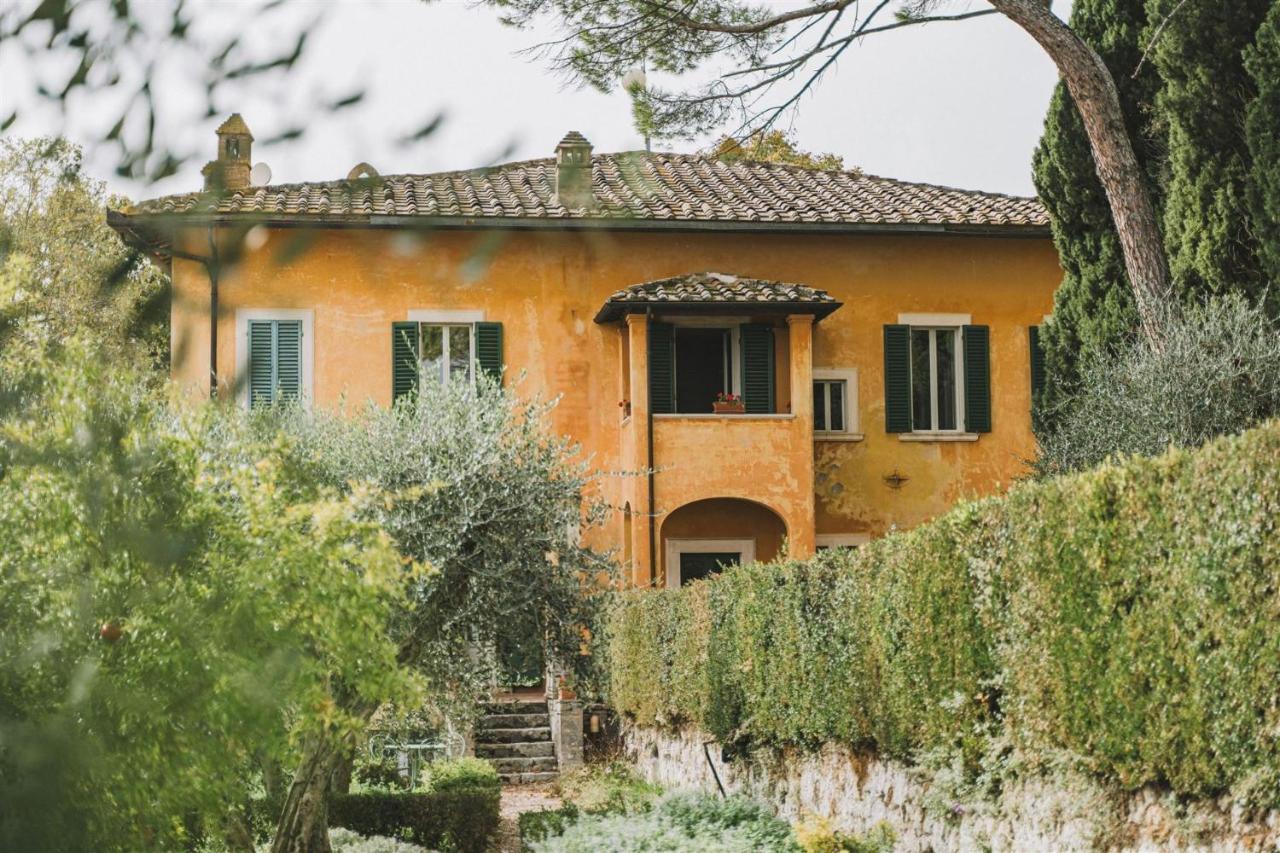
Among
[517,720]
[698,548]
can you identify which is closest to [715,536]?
[698,548]

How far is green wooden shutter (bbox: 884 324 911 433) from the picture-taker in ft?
67.6

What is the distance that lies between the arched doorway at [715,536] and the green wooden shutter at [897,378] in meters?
2.00

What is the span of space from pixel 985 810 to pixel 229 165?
7.41 m

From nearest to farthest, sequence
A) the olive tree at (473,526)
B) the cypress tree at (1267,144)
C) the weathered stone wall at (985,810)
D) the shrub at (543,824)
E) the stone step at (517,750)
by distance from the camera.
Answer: the weathered stone wall at (985,810)
the shrub at (543,824)
the olive tree at (473,526)
the cypress tree at (1267,144)
the stone step at (517,750)

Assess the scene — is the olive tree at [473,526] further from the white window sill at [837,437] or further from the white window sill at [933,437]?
the white window sill at [933,437]

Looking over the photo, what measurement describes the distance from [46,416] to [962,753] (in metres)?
7.59

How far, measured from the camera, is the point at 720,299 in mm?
19141

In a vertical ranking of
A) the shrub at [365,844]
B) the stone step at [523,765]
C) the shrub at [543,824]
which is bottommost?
the stone step at [523,765]

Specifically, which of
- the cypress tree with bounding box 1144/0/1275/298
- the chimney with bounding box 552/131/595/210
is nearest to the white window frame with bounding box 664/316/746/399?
the cypress tree with bounding box 1144/0/1275/298

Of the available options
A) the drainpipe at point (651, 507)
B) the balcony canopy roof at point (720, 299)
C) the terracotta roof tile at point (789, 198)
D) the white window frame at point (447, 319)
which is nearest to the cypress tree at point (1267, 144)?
the terracotta roof tile at point (789, 198)

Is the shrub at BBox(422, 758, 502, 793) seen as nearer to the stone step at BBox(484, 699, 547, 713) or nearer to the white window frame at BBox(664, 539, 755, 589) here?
the stone step at BBox(484, 699, 547, 713)

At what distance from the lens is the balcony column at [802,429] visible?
19.2 m

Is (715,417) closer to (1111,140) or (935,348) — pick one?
(935,348)

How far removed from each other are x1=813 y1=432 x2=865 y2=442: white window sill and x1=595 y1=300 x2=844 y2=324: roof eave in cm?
163
